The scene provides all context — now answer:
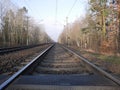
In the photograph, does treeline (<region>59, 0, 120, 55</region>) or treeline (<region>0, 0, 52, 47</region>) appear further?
treeline (<region>0, 0, 52, 47</region>)

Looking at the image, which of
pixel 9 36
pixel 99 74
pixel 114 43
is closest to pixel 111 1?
pixel 114 43

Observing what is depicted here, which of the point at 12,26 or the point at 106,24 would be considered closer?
the point at 106,24

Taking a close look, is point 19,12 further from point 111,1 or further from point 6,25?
point 111,1

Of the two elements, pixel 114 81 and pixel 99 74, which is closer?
pixel 114 81

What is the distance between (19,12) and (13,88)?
96.7m

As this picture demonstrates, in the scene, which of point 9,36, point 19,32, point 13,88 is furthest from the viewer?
point 19,32

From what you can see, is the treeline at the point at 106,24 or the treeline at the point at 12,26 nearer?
the treeline at the point at 106,24

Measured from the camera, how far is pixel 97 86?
6.86m

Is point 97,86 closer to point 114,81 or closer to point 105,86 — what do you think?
point 105,86

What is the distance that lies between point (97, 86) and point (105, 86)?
0.65ft

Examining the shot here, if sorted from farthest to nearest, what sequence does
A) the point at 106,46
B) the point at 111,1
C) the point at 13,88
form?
the point at 111,1 < the point at 106,46 < the point at 13,88

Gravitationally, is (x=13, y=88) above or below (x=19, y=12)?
below

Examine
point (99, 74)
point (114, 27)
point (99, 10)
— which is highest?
point (99, 10)

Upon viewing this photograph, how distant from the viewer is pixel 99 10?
47812 mm
